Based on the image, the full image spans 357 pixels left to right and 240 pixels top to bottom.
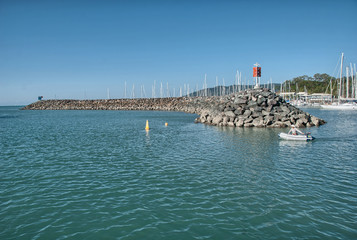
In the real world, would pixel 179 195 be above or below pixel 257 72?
below

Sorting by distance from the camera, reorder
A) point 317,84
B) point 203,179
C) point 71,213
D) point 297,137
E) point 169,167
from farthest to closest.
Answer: point 317,84 < point 297,137 < point 169,167 < point 203,179 < point 71,213

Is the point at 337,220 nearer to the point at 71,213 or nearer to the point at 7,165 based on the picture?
the point at 71,213

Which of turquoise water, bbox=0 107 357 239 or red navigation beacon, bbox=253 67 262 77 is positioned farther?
red navigation beacon, bbox=253 67 262 77

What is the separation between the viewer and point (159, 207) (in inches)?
436

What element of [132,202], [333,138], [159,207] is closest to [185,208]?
[159,207]

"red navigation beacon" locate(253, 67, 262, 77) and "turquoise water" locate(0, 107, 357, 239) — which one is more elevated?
"red navigation beacon" locate(253, 67, 262, 77)

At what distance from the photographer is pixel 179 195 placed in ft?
40.6

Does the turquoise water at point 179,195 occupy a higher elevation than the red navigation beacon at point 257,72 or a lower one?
lower

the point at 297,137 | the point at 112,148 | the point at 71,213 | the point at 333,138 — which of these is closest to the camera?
the point at 71,213

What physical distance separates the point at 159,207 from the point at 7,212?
646cm

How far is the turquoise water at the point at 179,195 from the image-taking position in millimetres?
9266

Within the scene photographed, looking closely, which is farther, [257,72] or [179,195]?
[257,72]

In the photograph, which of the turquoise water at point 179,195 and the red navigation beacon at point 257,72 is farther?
the red navigation beacon at point 257,72

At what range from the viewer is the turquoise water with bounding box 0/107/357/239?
9.27 m
